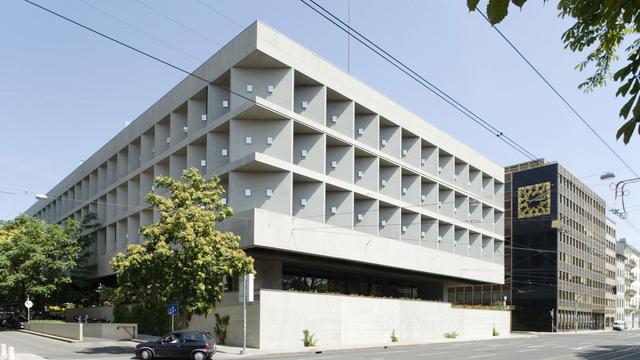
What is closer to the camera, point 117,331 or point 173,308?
point 173,308

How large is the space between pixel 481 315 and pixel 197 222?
129 ft

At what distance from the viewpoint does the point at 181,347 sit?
26906 mm

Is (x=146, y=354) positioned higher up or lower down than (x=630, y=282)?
higher up

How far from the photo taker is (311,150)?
140 ft

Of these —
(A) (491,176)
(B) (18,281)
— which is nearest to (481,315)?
(A) (491,176)

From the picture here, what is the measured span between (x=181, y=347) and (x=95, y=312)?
113 feet

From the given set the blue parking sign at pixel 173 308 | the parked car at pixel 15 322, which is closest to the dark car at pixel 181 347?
the blue parking sign at pixel 173 308

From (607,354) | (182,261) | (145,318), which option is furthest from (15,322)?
(607,354)

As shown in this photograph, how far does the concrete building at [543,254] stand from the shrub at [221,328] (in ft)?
198

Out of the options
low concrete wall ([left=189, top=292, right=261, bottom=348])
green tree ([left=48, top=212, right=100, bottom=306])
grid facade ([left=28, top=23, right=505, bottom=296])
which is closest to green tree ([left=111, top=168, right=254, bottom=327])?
low concrete wall ([left=189, top=292, right=261, bottom=348])

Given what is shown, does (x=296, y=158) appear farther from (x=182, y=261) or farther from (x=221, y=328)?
(x=182, y=261)

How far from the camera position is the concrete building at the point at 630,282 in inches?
5236

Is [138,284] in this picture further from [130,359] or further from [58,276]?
[58,276]

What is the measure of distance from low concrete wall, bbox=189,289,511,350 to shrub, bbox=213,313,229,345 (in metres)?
0.33
